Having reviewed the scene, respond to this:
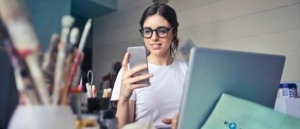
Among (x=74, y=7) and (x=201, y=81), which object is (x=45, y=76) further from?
(x=74, y=7)

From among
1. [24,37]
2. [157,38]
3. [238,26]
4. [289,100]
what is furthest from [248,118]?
[238,26]

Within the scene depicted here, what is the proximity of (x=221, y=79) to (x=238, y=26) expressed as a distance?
1.34 meters

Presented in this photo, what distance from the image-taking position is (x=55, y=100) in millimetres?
384

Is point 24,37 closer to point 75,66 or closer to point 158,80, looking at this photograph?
point 75,66

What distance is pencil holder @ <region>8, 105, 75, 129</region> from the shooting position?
0.36 metres

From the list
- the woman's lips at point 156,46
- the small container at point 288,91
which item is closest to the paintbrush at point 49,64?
the woman's lips at point 156,46

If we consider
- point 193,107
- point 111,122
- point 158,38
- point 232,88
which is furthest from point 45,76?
point 158,38

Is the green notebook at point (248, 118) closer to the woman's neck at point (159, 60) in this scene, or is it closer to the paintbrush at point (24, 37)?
the paintbrush at point (24, 37)

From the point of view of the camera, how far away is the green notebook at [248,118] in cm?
53

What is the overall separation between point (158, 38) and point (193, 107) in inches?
21.4

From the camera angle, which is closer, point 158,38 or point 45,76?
point 45,76

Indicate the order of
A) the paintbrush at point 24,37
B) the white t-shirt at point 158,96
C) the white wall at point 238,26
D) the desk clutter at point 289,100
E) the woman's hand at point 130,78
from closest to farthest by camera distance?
the paintbrush at point 24,37 < the woman's hand at point 130,78 < the white t-shirt at point 158,96 < the desk clutter at point 289,100 < the white wall at point 238,26

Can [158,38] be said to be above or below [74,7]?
below

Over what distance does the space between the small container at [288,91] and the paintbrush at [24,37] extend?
140cm
